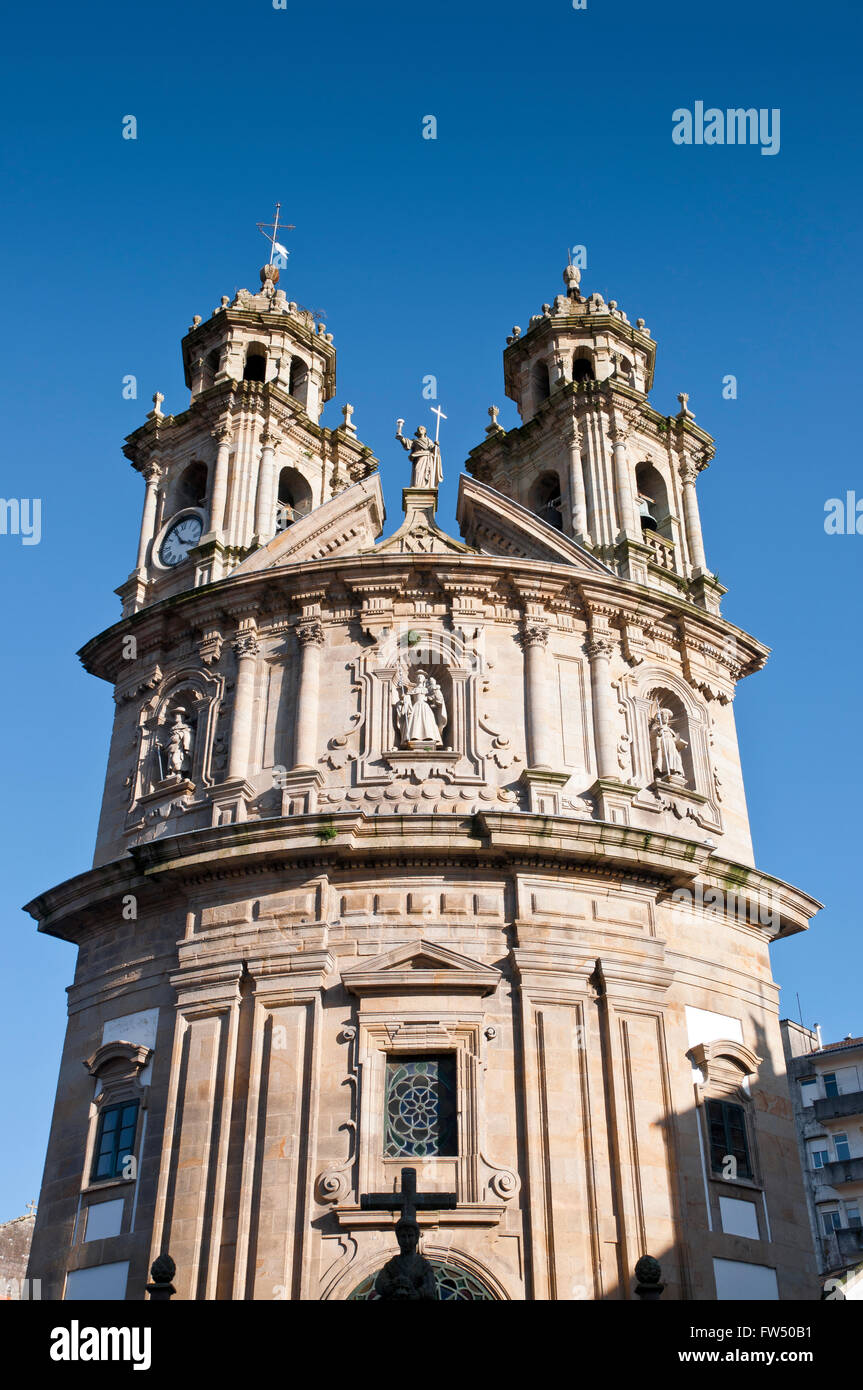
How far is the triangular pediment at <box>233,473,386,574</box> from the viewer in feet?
88.4

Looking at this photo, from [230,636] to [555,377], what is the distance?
38.0 ft

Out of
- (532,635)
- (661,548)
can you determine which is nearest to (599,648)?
(532,635)

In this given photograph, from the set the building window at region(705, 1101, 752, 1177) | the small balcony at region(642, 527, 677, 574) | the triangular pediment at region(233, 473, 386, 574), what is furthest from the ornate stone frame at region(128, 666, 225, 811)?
the building window at region(705, 1101, 752, 1177)

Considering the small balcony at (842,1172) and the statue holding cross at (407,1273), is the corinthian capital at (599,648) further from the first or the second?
the small balcony at (842,1172)

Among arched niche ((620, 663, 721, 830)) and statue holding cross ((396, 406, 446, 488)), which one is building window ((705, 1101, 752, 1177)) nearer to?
arched niche ((620, 663, 721, 830))

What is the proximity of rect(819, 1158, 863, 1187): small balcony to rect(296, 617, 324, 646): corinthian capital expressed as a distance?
87.5ft

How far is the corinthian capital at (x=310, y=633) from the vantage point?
2464cm

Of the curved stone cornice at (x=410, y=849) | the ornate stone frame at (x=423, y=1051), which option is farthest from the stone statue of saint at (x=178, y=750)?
the ornate stone frame at (x=423, y=1051)

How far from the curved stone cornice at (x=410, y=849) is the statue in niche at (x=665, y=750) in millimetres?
2073

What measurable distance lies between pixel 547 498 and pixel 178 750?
37.7ft

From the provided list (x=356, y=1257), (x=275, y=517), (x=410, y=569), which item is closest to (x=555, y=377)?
(x=275, y=517)

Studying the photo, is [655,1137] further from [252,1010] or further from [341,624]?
[341,624]

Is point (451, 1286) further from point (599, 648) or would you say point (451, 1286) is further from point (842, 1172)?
point (842, 1172)

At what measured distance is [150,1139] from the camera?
21.0 meters
